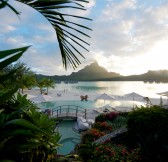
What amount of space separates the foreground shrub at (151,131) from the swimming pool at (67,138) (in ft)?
15.5

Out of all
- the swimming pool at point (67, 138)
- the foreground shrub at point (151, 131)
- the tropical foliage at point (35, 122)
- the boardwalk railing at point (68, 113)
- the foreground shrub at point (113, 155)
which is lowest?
the swimming pool at point (67, 138)

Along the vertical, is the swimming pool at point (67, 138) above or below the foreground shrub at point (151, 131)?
below

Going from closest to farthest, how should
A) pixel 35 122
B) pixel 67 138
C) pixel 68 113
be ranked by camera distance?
pixel 35 122
pixel 67 138
pixel 68 113

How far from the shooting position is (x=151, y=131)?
988cm

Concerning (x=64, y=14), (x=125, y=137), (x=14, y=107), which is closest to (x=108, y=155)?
(x=125, y=137)

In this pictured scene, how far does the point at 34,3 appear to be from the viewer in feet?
7.26

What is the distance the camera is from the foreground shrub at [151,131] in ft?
25.8

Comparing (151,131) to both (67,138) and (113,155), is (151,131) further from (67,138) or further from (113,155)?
(67,138)

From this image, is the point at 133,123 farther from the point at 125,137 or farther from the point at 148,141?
the point at 148,141

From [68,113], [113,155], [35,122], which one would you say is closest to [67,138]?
[68,113]

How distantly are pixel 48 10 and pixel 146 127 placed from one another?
865 centimetres

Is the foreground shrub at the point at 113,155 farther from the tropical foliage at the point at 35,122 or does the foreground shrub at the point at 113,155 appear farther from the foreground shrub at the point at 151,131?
the tropical foliage at the point at 35,122

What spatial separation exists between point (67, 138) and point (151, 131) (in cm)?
810

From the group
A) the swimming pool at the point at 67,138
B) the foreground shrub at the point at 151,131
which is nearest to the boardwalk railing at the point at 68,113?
the swimming pool at the point at 67,138
